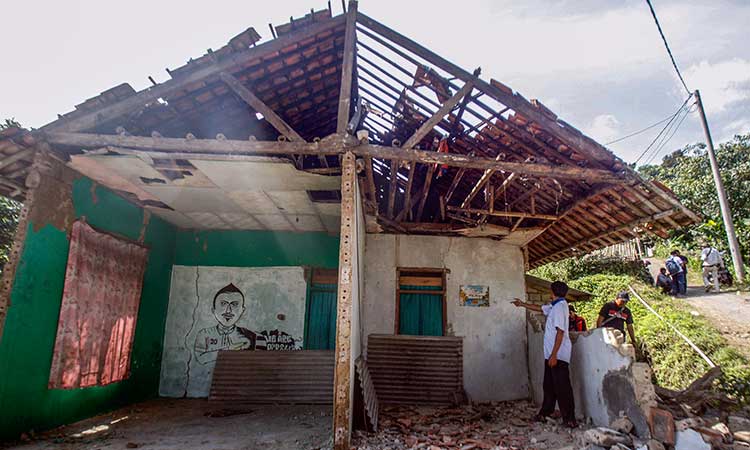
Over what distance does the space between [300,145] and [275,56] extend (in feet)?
3.90

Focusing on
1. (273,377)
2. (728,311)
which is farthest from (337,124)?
(728,311)

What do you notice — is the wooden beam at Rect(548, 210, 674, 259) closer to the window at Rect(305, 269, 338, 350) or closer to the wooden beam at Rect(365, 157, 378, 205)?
the wooden beam at Rect(365, 157, 378, 205)

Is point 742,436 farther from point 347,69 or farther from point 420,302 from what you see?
point 347,69

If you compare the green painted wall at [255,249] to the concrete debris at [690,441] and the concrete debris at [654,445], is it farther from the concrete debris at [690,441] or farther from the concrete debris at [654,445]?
the concrete debris at [690,441]

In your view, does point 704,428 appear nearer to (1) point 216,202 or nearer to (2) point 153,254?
(1) point 216,202

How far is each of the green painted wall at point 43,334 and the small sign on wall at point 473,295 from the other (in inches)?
243

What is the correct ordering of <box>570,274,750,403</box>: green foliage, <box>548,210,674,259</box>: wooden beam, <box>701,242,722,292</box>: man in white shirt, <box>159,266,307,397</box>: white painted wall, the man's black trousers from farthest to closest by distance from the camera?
<box>701,242,722,292</box>: man in white shirt < <box>159,266,307,397</box>: white painted wall < <box>570,274,750,403</box>: green foliage < <box>548,210,674,259</box>: wooden beam < the man's black trousers

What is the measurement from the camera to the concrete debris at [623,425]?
4316 mm

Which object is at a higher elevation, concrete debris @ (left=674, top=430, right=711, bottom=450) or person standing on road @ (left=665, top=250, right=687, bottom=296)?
person standing on road @ (left=665, top=250, right=687, bottom=296)

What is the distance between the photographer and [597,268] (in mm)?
19203

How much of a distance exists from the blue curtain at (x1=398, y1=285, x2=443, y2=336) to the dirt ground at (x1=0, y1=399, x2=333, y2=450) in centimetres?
227

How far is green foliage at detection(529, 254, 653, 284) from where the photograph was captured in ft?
56.6

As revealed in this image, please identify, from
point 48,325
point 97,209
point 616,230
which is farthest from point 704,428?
point 97,209

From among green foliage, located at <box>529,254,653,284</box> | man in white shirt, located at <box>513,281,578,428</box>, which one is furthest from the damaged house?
green foliage, located at <box>529,254,653,284</box>
